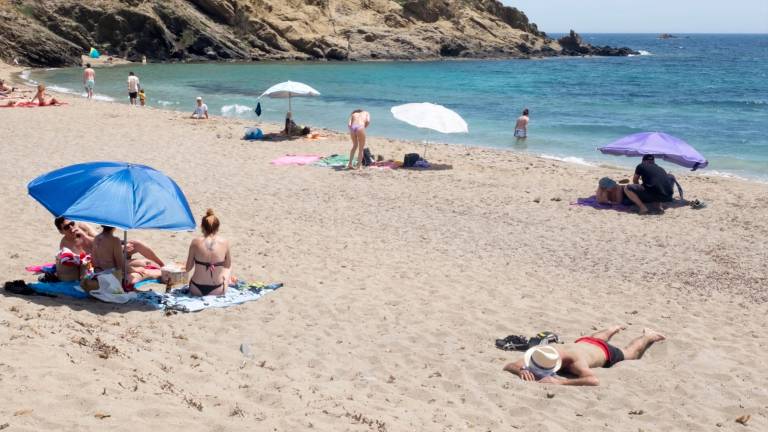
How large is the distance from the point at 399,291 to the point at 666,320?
2.75m

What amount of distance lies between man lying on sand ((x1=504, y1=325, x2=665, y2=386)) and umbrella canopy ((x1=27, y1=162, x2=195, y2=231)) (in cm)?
323

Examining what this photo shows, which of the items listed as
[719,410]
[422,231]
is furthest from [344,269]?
[719,410]

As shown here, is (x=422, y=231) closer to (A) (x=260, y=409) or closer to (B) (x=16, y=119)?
(A) (x=260, y=409)

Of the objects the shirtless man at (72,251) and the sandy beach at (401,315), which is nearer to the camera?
the sandy beach at (401,315)

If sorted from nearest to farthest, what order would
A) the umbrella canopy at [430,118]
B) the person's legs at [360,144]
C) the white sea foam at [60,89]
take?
the person's legs at [360,144], the umbrella canopy at [430,118], the white sea foam at [60,89]

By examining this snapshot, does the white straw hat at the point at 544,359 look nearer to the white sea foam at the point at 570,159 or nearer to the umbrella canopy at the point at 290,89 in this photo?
the umbrella canopy at the point at 290,89

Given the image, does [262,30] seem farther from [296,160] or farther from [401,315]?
[401,315]

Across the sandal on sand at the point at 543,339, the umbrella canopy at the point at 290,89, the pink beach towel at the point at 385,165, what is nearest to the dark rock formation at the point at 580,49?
the umbrella canopy at the point at 290,89

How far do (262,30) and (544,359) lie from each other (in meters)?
63.9

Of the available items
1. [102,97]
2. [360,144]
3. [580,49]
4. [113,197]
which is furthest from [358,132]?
[580,49]

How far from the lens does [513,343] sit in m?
6.41

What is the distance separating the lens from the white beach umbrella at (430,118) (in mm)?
15227

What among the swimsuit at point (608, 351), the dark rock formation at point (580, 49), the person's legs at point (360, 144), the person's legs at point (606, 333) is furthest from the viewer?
the dark rock formation at point (580, 49)

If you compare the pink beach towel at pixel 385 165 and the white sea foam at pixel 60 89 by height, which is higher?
the white sea foam at pixel 60 89
